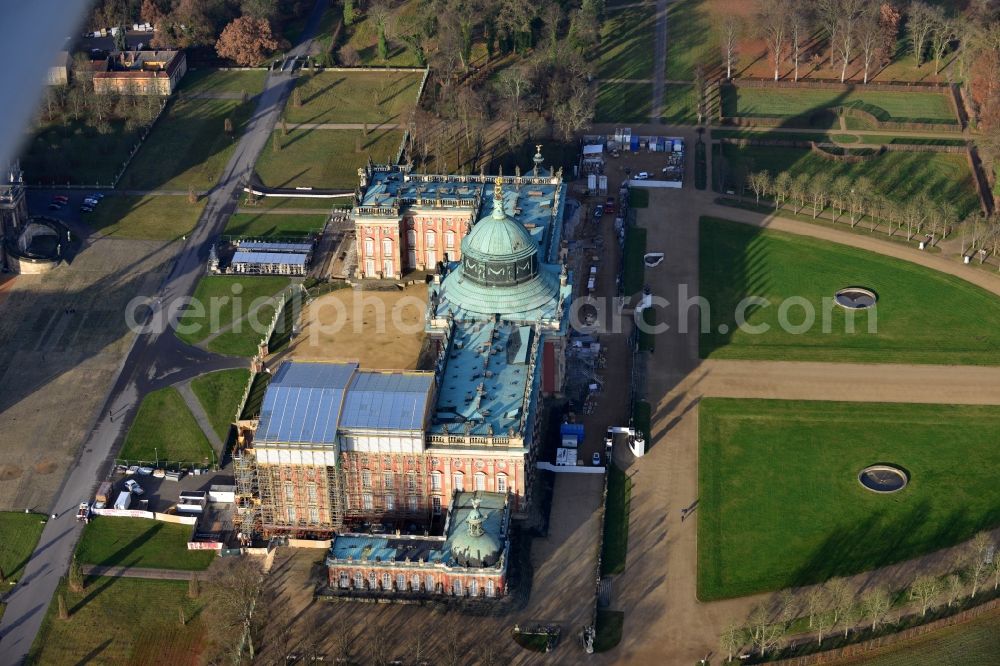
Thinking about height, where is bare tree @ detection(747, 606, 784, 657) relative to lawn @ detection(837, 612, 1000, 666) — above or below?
above

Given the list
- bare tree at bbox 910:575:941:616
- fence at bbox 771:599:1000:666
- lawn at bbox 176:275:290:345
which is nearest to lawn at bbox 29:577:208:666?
lawn at bbox 176:275:290:345

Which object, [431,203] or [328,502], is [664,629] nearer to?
[328,502]

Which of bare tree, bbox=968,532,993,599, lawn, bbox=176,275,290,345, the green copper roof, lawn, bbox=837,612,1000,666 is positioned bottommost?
lawn, bbox=837,612,1000,666

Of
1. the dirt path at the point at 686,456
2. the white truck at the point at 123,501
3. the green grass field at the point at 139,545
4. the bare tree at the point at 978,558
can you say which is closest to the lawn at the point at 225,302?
the white truck at the point at 123,501

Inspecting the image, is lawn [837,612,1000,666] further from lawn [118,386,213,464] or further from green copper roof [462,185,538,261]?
lawn [118,386,213,464]

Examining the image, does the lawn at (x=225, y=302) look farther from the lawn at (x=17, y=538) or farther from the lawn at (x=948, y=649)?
the lawn at (x=948, y=649)

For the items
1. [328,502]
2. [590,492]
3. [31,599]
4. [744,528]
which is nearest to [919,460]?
[744,528]
